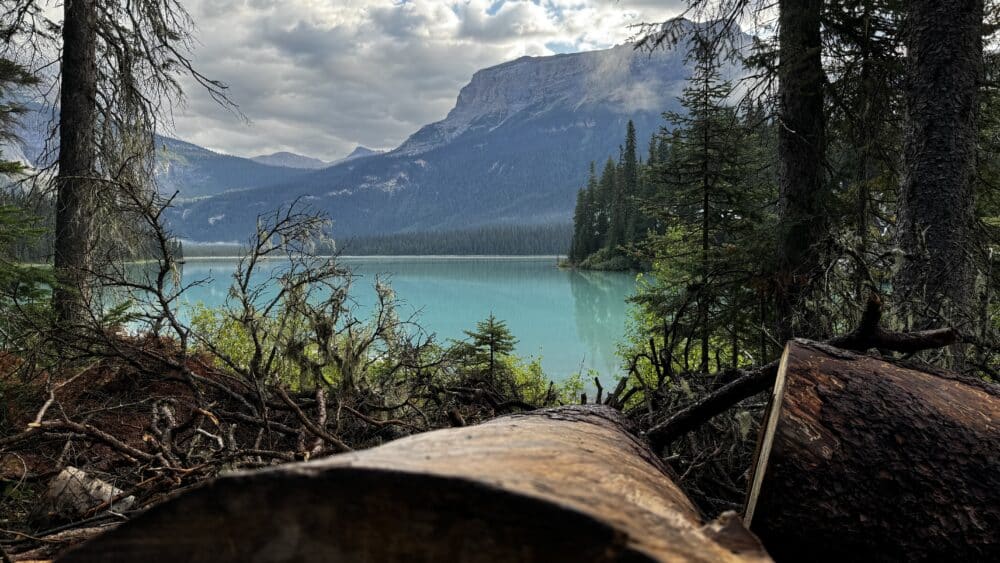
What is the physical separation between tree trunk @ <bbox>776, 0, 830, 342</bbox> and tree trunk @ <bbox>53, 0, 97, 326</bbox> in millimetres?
9004

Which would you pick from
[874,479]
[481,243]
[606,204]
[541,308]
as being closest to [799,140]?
[874,479]

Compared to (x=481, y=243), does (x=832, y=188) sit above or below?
below

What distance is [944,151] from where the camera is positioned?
450cm

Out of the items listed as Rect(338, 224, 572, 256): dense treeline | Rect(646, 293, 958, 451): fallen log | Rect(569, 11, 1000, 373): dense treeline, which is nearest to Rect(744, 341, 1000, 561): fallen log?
Rect(646, 293, 958, 451): fallen log

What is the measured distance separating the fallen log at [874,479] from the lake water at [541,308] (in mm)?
6285

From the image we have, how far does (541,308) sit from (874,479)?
154 ft

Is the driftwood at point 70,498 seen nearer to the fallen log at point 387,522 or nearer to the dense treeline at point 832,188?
the fallen log at point 387,522

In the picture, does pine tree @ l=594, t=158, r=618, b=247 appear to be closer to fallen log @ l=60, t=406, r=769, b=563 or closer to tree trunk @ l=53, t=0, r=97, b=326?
tree trunk @ l=53, t=0, r=97, b=326

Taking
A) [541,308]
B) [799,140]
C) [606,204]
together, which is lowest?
[541,308]

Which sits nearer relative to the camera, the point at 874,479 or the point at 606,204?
the point at 874,479

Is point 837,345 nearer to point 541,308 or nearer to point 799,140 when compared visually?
point 799,140

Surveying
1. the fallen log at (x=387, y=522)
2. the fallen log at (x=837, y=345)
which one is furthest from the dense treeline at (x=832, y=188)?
the fallen log at (x=387, y=522)

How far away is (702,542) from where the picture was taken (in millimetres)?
848

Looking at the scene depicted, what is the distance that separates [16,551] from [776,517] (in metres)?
2.81
